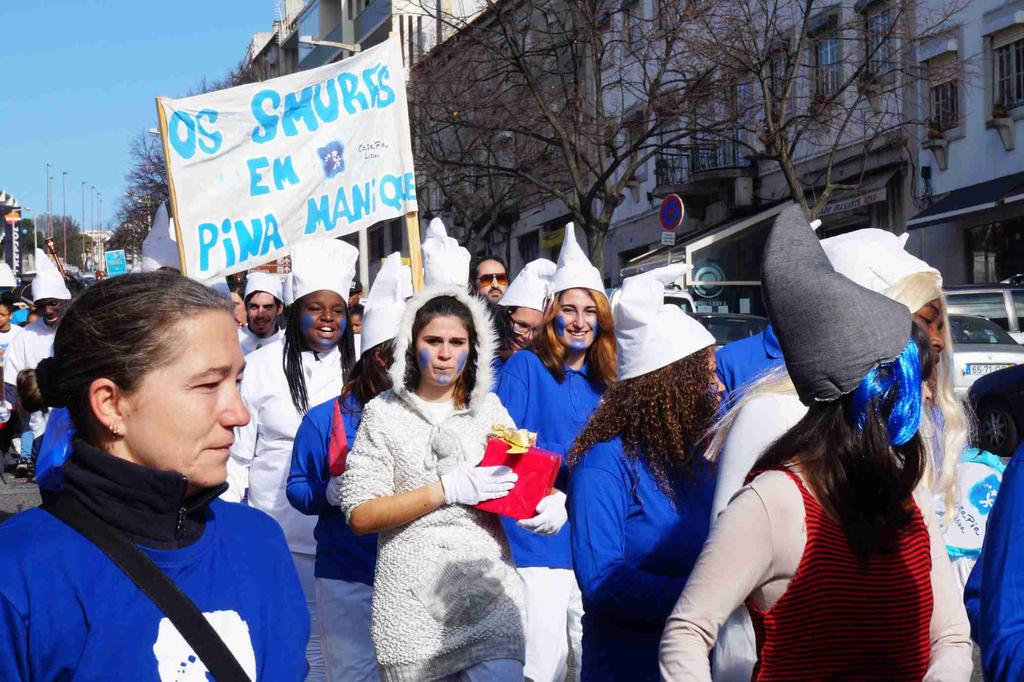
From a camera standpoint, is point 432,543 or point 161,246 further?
point 161,246

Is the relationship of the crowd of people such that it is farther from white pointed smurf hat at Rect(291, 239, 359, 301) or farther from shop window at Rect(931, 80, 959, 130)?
shop window at Rect(931, 80, 959, 130)

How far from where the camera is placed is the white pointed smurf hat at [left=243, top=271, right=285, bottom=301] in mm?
8969

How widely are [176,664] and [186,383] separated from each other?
1.57 feet

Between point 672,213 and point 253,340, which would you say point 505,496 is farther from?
point 672,213

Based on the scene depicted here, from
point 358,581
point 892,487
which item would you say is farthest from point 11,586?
point 358,581

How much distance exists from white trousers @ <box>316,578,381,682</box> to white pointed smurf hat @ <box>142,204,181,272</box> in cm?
411

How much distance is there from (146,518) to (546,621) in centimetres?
335

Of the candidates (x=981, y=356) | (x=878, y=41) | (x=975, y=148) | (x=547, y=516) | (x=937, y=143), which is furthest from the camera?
(x=937, y=143)

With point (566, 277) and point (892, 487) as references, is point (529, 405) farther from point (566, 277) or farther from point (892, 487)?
point (892, 487)

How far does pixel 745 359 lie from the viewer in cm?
508

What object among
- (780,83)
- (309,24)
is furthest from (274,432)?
(309,24)

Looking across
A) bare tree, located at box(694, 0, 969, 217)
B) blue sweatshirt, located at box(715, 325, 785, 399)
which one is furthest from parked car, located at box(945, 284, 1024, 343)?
blue sweatshirt, located at box(715, 325, 785, 399)

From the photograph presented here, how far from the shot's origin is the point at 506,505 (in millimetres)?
4184

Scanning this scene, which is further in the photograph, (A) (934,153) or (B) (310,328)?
(A) (934,153)
